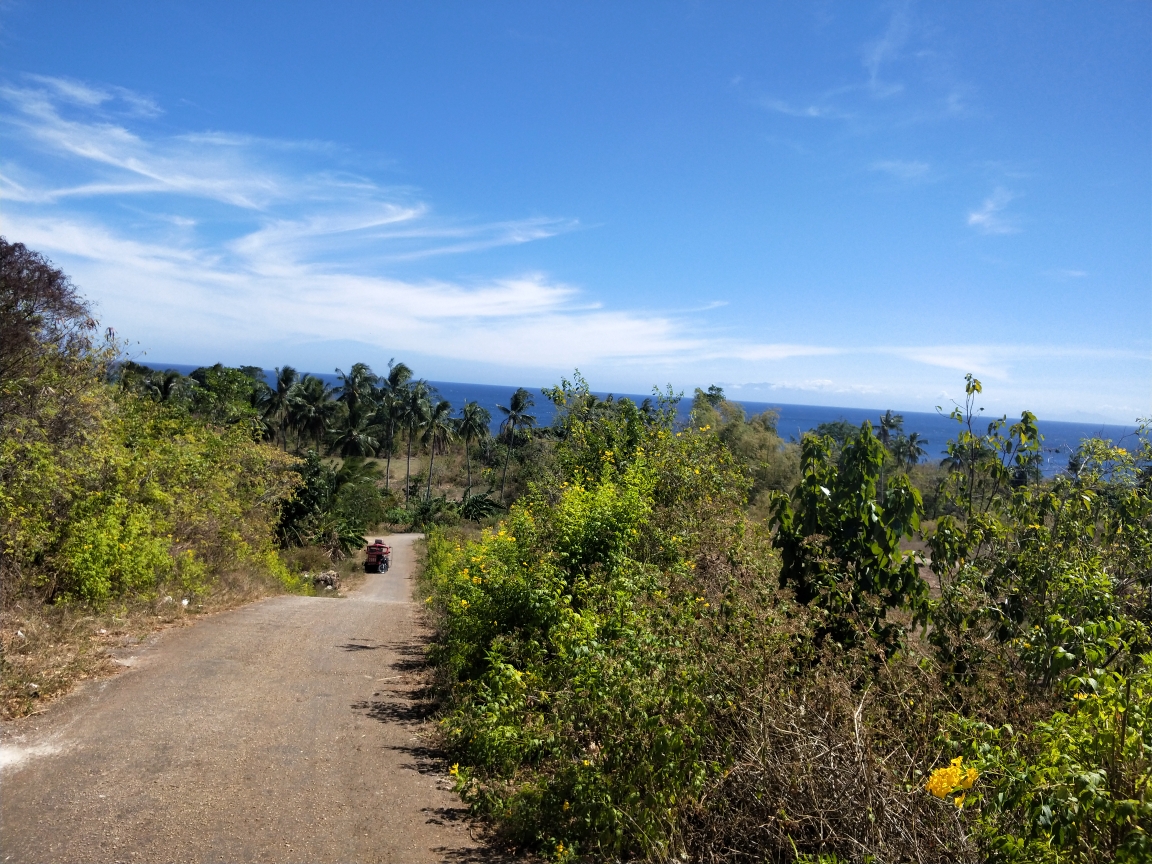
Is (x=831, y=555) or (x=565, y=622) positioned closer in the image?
(x=831, y=555)

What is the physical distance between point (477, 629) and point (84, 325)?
10248mm

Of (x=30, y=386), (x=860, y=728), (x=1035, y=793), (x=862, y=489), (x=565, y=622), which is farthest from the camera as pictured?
(x=30, y=386)

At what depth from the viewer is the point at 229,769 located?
20.5ft

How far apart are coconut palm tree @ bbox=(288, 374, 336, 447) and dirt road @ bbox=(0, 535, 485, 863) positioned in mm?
54465

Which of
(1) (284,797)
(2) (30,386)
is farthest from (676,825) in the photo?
(2) (30,386)

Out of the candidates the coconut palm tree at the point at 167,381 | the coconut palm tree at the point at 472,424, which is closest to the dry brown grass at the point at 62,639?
the coconut palm tree at the point at 167,381

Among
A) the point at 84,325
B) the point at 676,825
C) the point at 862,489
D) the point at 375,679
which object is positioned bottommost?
the point at 375,679

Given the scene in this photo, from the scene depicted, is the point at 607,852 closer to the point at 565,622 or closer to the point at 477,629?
the point at 565,622

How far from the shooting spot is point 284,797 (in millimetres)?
5871

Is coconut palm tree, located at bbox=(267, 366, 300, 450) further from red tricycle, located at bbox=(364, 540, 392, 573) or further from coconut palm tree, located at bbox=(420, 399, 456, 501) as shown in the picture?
red tricycle, located at bbox=(364, 540, 392, 573)

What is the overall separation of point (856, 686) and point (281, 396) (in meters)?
61.6

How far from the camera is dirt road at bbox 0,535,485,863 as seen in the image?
5066 millimetres

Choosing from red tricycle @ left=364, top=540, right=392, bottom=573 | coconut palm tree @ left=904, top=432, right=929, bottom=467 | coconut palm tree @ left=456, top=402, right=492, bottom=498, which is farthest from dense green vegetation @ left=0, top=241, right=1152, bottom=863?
coconut palm tree @ left=456, top=402, right=492, bottom=498

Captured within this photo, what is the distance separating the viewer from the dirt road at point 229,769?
507 cm
